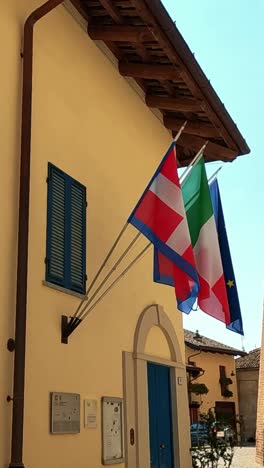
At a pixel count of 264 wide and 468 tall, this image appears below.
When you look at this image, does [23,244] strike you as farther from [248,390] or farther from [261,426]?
[248,390]

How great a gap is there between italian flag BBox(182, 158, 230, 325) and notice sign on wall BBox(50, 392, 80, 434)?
2054 mm

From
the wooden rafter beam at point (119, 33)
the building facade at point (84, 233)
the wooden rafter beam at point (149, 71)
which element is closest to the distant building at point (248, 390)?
the building facade at point (84, 233)

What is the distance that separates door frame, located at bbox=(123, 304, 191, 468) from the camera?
7.66 metres

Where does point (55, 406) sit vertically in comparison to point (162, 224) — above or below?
below

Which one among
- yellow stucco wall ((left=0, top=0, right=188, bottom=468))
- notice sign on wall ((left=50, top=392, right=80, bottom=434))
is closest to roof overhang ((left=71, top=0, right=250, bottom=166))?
yellow stucco wall ((left=0, top=0, right=188, bottom=468))

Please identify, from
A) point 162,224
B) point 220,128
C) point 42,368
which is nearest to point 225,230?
point 220,128

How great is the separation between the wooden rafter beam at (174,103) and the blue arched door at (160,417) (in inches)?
153

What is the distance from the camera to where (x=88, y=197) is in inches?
293

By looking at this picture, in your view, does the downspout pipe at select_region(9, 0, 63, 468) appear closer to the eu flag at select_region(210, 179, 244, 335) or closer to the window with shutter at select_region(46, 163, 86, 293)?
the window with shutter at select_region(46, 163, 86, 293)

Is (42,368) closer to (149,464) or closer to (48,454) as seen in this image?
(48,454)

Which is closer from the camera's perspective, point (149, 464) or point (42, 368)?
point (42, 368)

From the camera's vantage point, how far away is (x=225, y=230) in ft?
30.5

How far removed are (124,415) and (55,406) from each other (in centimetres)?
176

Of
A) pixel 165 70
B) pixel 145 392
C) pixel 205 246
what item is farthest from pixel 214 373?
pixel 165 70
